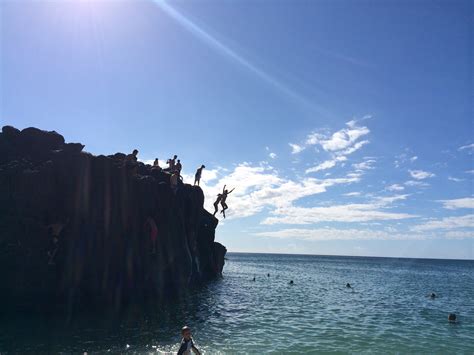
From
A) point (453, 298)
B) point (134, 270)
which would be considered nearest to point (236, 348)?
point (134, 270)

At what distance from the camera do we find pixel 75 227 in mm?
28312

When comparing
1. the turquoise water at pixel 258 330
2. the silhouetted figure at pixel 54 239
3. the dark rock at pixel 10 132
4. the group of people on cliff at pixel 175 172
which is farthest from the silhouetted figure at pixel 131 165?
the turquoise water at pixel 258 330

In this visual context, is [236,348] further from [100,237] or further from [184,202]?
[184,202]

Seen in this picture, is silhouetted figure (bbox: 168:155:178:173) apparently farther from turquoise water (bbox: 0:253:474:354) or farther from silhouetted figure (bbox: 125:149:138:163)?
turquoise water (bbox: 0:253:474:354)

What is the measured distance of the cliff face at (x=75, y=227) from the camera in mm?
26297

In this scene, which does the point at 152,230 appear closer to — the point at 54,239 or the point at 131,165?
the point at 131,165

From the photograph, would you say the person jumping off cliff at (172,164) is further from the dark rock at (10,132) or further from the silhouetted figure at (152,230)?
the dark rock at (10,132)

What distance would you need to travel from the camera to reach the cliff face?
26297 mm

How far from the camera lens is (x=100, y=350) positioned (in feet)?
61.2

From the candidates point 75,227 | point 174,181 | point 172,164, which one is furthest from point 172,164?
point 75,227

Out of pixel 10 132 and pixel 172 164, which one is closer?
pixel 10 132

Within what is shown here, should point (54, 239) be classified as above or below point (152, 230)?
below

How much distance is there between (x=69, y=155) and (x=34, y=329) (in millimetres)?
13535

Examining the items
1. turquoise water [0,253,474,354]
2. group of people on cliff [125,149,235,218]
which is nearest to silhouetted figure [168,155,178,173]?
group of people on cliff [125,149,235,218]
